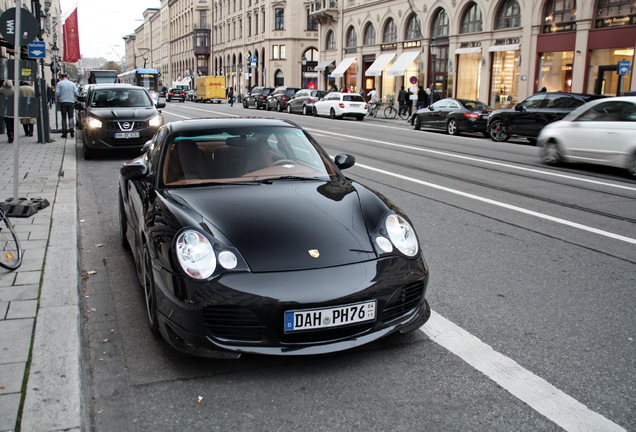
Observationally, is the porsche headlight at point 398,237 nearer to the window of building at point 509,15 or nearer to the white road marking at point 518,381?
the white road marking at point 518,381

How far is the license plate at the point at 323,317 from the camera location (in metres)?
3.28

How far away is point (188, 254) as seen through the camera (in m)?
3.49

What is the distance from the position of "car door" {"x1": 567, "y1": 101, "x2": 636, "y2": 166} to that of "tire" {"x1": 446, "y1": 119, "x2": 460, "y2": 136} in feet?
31.4

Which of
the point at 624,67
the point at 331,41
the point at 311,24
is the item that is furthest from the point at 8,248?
the point at 311,24

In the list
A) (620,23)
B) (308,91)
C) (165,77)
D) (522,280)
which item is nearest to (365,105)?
(308,91)

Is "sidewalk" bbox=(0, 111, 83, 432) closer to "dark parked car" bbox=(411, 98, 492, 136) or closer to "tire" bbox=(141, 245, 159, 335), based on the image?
"tire" bbox=(141, 245, 159, 335)

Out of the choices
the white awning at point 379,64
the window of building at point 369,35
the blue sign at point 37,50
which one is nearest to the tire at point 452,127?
the blue sign at point 37,50

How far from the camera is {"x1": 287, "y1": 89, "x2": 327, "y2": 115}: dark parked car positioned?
119ft

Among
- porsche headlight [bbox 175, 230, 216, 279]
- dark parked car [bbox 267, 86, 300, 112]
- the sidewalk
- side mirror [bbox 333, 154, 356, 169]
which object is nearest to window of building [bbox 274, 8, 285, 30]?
dark parked car [bbox 267, 86, 300, 112]

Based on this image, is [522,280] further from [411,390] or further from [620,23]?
[620,23]

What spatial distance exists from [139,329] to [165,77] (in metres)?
136

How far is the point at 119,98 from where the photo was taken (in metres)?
14.8

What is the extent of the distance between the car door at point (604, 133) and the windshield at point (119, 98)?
979 cm

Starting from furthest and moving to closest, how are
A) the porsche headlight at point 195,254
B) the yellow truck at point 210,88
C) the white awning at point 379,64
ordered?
1. the yellow truck at point 210,88
2. the white awning at point 379,64
3. the porsche headlight at point 195,254
